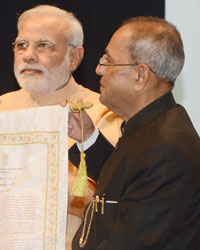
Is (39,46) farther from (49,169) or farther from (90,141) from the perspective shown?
(49,169)

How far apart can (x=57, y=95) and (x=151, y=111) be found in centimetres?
125

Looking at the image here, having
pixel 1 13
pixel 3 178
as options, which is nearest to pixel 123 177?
pixel 3 178

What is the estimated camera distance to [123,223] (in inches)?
83.7

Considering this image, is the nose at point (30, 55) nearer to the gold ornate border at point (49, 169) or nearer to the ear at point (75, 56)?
the ear at point (75, 56)

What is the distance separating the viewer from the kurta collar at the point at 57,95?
11.4ft

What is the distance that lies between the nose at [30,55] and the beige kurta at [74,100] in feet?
0.91

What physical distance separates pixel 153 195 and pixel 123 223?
17 cm

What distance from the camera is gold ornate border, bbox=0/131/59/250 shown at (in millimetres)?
2553

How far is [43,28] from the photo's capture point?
3.43m

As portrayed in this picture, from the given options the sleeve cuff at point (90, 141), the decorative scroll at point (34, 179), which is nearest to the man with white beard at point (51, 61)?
the sleeve cuff at point (90, 141)

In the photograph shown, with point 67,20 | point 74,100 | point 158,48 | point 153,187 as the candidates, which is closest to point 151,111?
point 158,48

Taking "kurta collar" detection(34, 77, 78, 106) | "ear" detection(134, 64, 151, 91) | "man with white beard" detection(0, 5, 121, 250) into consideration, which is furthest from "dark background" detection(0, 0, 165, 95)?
"ear" detection(134, 64, 151, 91)

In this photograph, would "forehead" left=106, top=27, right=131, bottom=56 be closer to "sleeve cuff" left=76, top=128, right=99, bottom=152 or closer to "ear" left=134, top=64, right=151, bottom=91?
"ear" left=134, top=64, right=151, bottom=91

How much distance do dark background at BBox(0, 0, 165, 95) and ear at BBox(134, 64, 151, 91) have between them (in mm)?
1788
